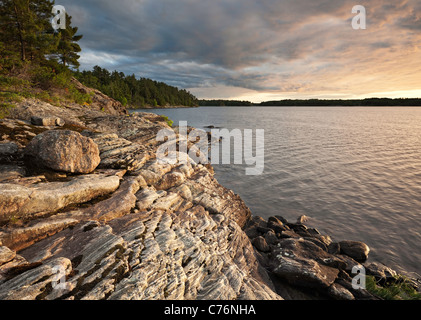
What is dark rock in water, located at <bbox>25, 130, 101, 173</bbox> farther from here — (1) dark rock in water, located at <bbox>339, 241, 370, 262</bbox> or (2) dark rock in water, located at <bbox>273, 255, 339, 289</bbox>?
(1) dark rock in water, located at <bbox>339, 241, 370, 262</bbox>

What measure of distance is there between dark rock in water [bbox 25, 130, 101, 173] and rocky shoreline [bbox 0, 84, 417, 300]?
1.7 inches

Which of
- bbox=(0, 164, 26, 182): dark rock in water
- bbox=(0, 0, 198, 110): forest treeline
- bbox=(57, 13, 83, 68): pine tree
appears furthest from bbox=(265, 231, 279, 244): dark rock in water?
bbox=(57, 13, 83, 68): pine tree

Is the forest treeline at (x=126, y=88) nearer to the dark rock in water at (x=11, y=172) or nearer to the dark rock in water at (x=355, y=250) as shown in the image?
the dark rock in water at (x=11, y=172)

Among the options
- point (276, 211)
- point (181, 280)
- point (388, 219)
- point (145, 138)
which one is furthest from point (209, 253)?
point (388, 219)

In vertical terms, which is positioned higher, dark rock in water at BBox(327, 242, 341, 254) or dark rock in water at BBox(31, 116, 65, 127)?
dark rock in water at BBox(31, 116, 65, 127)

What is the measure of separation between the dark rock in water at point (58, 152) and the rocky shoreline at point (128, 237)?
0.04 meters

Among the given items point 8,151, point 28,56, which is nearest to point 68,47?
point 28,56

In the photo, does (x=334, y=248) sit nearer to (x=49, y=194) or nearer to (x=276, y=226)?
(x=276, y=226)

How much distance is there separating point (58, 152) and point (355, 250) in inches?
663

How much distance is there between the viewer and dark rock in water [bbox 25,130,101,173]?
8.46 metres

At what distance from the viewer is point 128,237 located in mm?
6816

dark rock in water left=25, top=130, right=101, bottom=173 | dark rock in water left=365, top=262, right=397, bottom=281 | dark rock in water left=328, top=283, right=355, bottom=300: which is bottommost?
dark rock in water left=365, top=262, right=397, bottom=281

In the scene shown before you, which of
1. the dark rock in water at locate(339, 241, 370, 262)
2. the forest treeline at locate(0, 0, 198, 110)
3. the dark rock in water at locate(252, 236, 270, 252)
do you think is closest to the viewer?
the dark rock in water at locate(252, 236, 270, 252)

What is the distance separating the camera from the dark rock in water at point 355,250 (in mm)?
11258
